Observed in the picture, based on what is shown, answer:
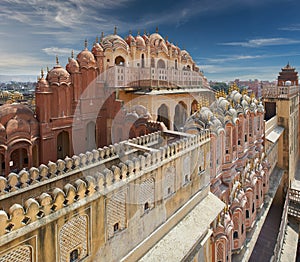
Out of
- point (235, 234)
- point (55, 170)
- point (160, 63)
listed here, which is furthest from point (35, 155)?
point (160, 63)

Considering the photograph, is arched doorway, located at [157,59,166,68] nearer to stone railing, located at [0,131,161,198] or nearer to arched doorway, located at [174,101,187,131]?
arched doorway, located at [174,101,187,131]

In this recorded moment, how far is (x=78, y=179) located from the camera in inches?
270

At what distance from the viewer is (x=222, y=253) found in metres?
10.6

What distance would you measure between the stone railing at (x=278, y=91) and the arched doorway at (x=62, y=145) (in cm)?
1818

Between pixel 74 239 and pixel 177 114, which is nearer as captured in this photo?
pixel 74 239

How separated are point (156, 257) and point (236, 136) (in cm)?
886

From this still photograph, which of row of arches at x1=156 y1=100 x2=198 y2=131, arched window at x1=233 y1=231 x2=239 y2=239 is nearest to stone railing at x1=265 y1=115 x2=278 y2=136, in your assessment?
row of arches at x1=156 y1=100 x2=198 y2=131

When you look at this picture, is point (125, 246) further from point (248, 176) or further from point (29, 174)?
point (248, 176)

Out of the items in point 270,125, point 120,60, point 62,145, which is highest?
point 120,60

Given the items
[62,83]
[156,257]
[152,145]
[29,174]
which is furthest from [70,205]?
[62,83]

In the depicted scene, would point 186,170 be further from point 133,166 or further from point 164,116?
point 164,116

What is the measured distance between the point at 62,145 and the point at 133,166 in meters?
9.06

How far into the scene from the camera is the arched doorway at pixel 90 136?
49.8 feet

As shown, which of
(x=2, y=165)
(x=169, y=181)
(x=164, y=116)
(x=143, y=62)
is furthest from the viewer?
(x=143, y=62)
